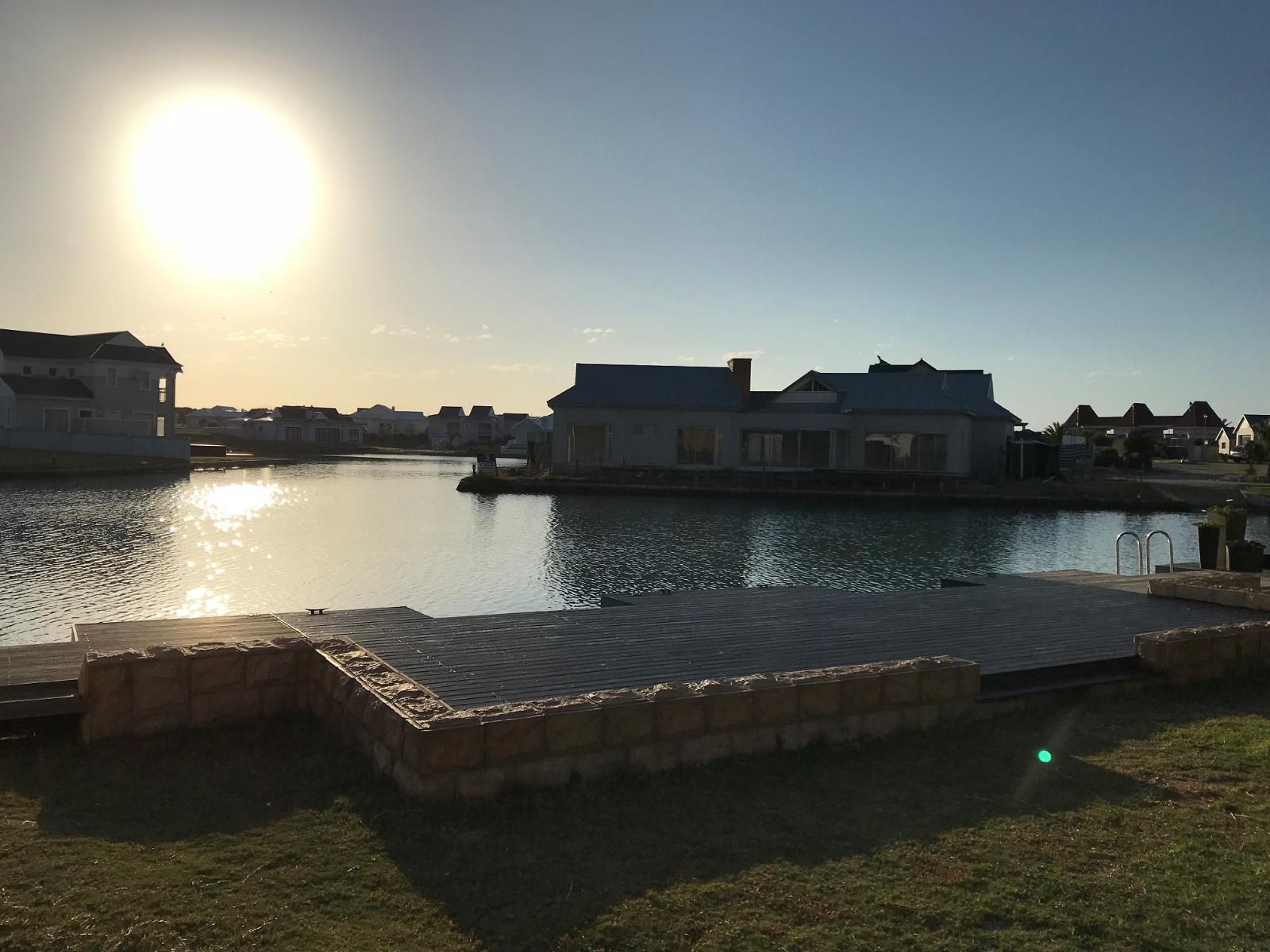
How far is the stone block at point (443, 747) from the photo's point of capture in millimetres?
4902

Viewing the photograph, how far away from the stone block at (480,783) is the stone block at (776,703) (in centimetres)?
172

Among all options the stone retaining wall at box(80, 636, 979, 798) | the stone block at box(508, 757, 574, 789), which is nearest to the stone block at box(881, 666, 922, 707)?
the stone retaining wall at box(80, 636, 979, 798)

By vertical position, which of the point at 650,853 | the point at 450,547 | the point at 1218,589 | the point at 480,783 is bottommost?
the point at 450,547

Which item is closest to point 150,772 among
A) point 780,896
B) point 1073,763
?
point 780,896

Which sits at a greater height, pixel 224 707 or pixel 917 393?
pixel 917 393

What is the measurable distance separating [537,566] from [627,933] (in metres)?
17.6

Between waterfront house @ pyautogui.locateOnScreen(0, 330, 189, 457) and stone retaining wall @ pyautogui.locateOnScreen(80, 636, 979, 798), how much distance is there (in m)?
52.6

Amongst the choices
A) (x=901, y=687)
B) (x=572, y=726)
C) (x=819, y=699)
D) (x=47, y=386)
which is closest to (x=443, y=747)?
(x=572, y=726)

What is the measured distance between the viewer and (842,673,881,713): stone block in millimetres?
6289

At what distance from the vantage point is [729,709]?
5840 mm

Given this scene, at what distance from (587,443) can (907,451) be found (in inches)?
624

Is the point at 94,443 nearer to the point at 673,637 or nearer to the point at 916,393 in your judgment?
the point at 916,393

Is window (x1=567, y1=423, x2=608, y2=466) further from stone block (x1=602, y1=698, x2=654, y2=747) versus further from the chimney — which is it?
stone block (x1=602, y1=698, x2=654, y2=747)

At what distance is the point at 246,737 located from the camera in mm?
6035
